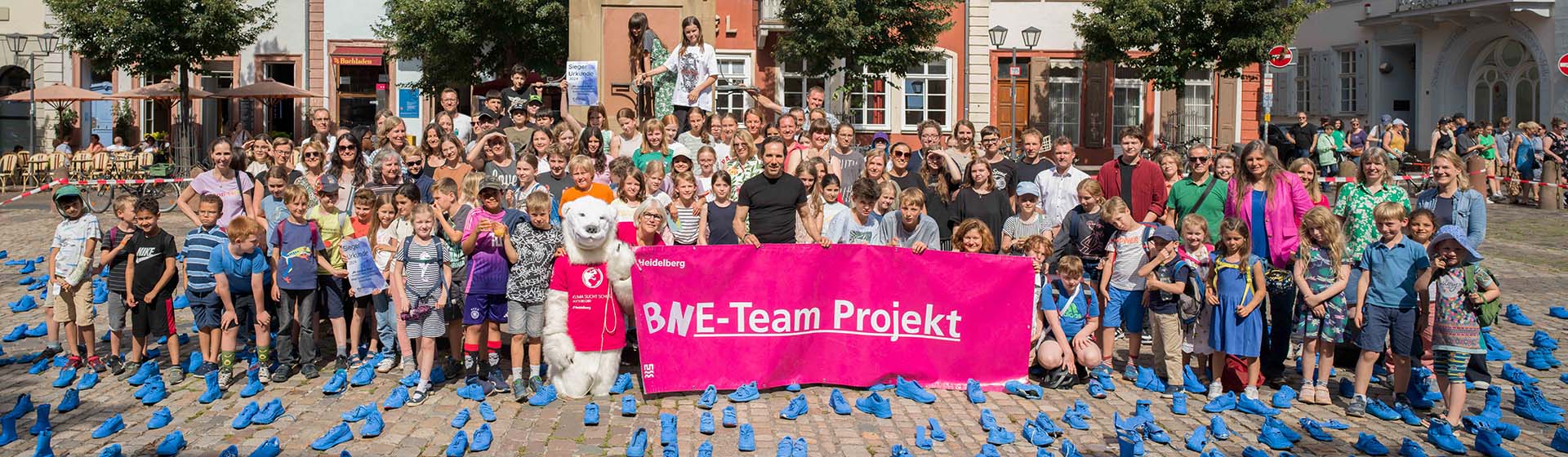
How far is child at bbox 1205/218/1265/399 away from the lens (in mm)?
8727

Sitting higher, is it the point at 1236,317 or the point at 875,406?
the point at 1236,317

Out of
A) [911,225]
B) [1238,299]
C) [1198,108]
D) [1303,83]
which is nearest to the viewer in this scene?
[1238,299]

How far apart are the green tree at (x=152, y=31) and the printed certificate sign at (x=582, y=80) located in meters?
17.4

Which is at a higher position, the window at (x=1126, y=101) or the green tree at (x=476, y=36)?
the green tree at (x=476, y=36)

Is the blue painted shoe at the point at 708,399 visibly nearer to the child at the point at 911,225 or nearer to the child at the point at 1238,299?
the child at the point at 911,225

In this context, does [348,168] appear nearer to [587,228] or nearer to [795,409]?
[587,228]

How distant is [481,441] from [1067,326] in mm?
3895

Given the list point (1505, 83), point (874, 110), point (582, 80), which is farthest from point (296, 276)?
point (1505, 83)

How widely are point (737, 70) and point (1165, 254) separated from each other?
2458 centimetres

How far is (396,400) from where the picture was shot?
27.4 feet

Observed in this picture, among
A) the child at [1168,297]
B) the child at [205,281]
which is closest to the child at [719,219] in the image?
the child at [1168,297]

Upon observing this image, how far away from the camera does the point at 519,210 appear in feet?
30.1

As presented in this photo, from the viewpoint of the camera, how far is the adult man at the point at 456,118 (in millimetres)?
13766

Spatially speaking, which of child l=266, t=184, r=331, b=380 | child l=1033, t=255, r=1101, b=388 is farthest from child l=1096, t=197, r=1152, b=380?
child l=266, t=184, r=331, b=380
